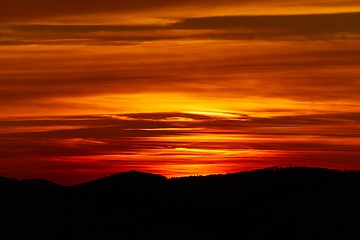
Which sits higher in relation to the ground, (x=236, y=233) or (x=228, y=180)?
(x=228, y=180)

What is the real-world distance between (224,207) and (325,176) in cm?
798

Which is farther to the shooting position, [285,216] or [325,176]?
[325,176]

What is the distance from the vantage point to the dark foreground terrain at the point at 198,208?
57188 mm

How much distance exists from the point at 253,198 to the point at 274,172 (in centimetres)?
538

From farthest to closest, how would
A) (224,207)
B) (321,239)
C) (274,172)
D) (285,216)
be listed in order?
(274,172)
(224,207)
(285,216)
(321,239)

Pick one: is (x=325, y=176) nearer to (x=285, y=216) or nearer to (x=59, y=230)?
(x=285, y=216)

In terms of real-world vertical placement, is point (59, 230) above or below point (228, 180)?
below

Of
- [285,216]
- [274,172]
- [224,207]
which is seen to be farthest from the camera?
[274,172]

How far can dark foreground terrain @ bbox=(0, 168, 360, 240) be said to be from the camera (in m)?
57.2

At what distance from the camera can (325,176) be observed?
66625mm

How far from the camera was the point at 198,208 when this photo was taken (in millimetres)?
63406

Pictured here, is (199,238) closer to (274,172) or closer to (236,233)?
(236,233)

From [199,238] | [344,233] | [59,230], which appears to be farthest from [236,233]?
[59,230]

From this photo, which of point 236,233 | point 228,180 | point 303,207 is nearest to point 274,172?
point 228,180
